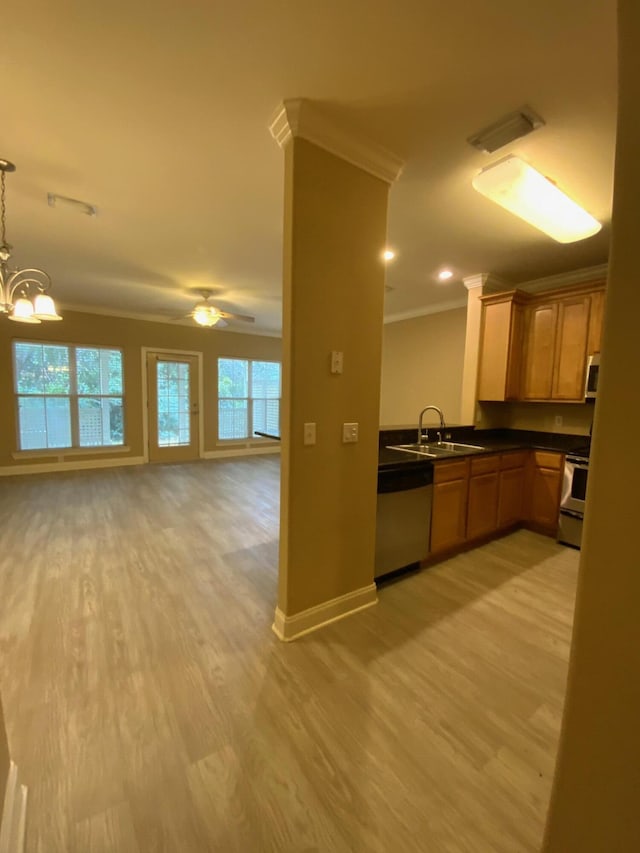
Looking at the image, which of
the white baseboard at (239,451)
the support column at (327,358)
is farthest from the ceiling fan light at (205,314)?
the white baseboard at (239,451)

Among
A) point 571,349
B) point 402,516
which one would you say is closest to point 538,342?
point 571,349

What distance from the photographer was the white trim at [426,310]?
510 centimetres

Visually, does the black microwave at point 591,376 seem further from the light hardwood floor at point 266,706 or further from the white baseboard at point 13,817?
the white baseboard at point 13,817

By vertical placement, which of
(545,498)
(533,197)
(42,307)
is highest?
(533,197)

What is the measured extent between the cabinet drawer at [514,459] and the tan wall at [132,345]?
17.7 feet

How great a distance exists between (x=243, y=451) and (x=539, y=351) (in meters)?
5.60

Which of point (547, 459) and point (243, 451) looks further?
point (243, 451)

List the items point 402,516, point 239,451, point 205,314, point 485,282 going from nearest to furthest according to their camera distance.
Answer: point 402,516
point 485,282
point 205,314
point 239,451

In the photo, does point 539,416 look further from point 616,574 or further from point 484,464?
point 616,574

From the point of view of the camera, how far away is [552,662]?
1887 mm

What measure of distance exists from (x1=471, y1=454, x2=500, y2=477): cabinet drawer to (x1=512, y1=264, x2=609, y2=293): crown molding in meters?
1.93

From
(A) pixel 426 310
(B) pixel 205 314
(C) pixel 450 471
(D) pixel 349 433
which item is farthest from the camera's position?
(A) pixel 426 310

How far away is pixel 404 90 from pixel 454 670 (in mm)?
2770

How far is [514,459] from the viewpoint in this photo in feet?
11.6
